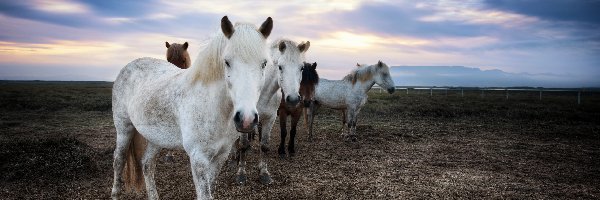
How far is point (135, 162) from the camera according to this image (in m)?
4.48

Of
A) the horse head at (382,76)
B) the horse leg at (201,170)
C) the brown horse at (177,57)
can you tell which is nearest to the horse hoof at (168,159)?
the brown horse at (177,57)

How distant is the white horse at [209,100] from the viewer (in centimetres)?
270

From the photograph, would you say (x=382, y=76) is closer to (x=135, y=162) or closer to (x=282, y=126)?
(x=282, y=126)

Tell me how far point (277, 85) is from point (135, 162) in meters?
2.22

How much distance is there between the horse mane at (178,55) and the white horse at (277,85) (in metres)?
2.43

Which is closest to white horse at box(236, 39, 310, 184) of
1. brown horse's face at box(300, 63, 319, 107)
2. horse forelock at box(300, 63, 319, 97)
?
brown horse's face at box(300, 63, 319, 107)

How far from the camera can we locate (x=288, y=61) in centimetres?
494

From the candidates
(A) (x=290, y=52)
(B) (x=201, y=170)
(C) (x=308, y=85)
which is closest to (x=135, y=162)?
(B) (x=201, y=170)

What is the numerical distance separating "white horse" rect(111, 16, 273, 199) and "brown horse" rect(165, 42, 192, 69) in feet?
11.6

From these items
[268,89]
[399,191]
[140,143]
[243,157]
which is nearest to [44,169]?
[140,143]

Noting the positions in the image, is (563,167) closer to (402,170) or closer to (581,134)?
(402,170)

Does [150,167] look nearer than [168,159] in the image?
Yes

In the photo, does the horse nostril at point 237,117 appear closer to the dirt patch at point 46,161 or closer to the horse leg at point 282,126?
the dirt patch at point 46,161

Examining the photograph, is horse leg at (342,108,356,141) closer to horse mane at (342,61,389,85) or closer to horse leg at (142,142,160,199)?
horse mane at (342,61,389,85)
